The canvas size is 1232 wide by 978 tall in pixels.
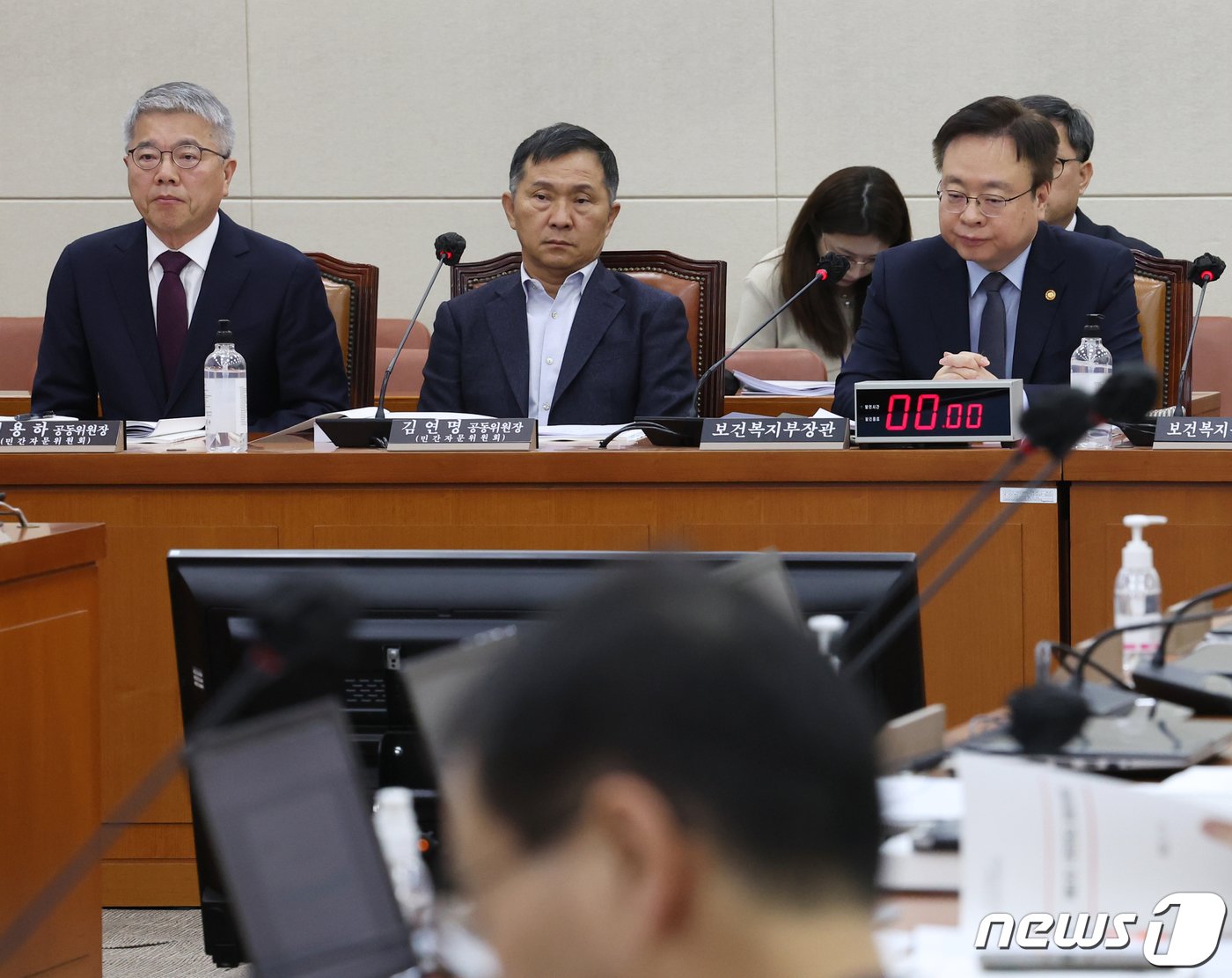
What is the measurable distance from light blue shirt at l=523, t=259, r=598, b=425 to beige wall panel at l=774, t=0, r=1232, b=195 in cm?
221

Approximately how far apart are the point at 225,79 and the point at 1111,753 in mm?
4673

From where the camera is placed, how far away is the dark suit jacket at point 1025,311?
293cm

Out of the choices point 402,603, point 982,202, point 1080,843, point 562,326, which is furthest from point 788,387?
point 1080,843

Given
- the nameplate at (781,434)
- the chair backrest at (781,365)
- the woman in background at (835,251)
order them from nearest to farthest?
the nameplate at (781,434), the chair backrest at (781,365), the woman in background at (835,251)

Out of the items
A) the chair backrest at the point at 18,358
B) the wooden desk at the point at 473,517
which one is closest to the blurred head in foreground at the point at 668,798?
the wooden desk at the point at 473,517

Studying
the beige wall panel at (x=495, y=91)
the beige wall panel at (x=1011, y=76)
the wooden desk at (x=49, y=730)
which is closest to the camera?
the wooden desk at (x=49, y=730)

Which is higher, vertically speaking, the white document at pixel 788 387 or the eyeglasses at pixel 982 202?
the eyeglasses at pixel 982 202

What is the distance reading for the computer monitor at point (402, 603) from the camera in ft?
3.73

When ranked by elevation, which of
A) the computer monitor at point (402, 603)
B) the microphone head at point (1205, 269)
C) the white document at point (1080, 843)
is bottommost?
the white document at point (1080, 843)

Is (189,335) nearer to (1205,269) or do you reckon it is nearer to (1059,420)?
(1205,269)

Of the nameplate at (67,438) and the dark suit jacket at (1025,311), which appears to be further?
the dark suit jacket at (1025,311)

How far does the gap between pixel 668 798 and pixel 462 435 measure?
2085 mm

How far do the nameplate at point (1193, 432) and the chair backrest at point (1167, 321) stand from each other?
97cm

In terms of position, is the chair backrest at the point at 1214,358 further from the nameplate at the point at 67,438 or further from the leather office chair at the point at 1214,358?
the nameplate at the point at 67,438
